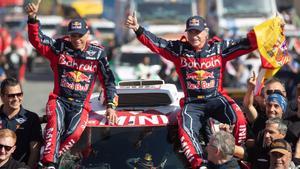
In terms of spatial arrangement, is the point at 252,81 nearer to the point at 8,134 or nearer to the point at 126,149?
the point at 126,149

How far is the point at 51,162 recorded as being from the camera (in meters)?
8.68

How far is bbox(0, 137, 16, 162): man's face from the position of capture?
8.48 meters

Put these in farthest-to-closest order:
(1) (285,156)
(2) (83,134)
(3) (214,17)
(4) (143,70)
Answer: (3) (214,17), (4) (143,70), (2) (83,134), (1) (285,156)

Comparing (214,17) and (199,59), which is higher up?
(199,59)

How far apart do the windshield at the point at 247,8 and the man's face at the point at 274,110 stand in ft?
74.8

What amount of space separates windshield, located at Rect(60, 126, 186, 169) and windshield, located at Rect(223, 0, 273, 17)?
930 inches

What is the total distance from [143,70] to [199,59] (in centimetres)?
1411

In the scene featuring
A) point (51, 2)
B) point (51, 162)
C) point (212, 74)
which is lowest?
point (51, 2)

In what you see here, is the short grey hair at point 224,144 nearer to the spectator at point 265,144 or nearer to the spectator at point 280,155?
the spectator at point 280,155

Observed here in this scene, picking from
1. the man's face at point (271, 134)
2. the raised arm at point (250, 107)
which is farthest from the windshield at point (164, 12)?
the man's face at point (271, 134)

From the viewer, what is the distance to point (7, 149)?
27.9ft

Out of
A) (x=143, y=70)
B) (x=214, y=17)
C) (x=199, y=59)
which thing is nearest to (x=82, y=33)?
(x=199, y=59)

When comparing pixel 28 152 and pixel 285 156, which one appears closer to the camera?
pixel 285 156

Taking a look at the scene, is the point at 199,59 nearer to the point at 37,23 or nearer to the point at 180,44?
the point at 180,44
